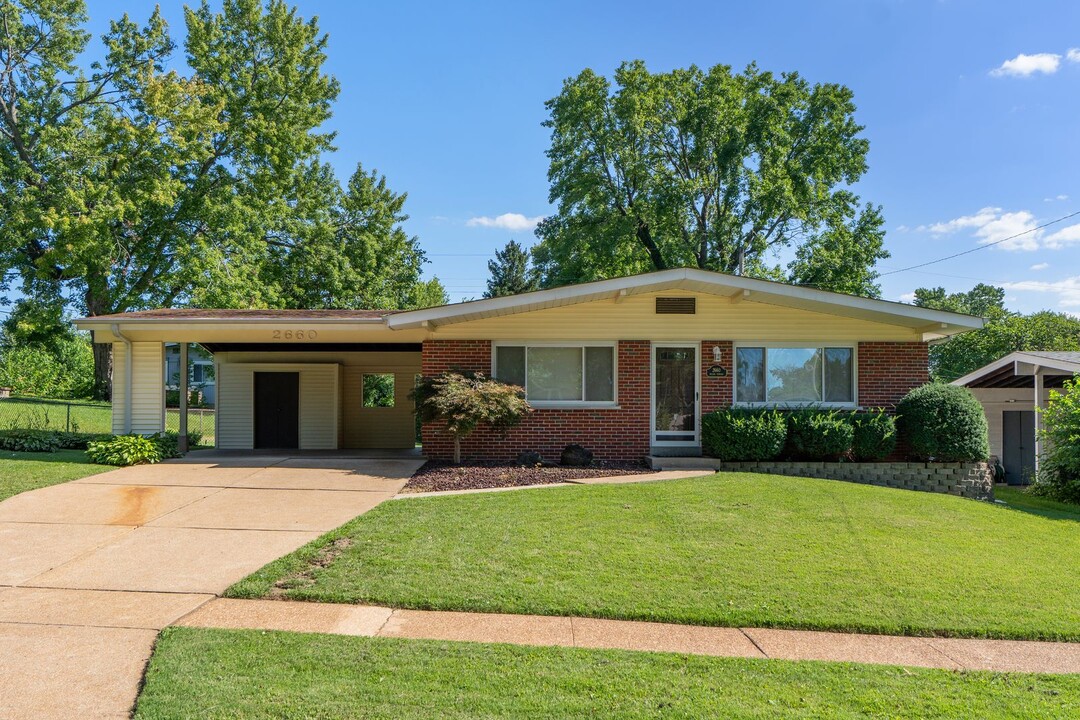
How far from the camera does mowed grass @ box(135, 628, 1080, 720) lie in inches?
128

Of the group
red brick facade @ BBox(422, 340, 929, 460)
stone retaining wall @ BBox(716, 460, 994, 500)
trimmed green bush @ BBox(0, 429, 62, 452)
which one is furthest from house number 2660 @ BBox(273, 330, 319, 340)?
stone retaining wall @ BBox(716, 460, 994, 500)

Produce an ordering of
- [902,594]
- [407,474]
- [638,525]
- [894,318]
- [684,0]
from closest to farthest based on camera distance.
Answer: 1. [902,594]
2. [638,525]
3. [407,474]
4. [894,318]
5. [684,0]

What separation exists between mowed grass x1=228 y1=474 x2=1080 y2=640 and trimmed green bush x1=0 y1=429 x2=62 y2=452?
360 inches

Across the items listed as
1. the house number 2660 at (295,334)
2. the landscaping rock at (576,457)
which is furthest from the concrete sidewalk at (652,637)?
the house number 2660 at (295,334)

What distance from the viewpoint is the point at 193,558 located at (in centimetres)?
593

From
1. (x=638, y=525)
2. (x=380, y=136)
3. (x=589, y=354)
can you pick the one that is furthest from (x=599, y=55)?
(x=638, y=525)

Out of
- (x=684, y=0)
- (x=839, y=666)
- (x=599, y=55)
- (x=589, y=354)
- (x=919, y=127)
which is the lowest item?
(x=839, y=666)

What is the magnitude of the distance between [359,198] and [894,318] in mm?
22869

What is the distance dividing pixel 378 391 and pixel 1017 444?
16716mm

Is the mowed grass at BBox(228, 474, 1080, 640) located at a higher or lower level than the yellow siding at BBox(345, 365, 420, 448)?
lower

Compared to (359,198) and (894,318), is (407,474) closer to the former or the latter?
(894,318)

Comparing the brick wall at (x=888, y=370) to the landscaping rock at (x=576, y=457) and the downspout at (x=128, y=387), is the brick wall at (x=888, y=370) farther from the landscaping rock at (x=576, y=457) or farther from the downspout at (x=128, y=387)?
the downspout at (x=128, y=387)

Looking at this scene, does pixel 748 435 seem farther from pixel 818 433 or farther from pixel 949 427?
pixel 949 427

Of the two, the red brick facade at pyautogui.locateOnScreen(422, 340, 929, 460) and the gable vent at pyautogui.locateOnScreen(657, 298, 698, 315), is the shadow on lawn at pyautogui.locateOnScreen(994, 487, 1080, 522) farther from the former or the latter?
the gable vent at pyautogui.locateOnScreen(657, 298, 698, 315)
